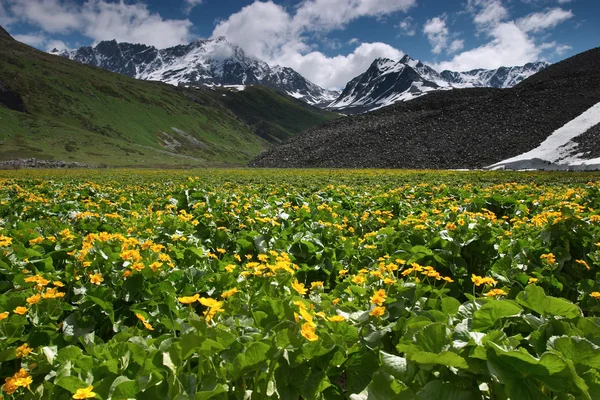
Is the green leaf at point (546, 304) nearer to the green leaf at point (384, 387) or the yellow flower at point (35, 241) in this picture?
the green leaf at point (384, 387)

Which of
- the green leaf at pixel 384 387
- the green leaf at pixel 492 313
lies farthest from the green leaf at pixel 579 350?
the green leaf at pixel 384 387

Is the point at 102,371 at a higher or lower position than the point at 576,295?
higher

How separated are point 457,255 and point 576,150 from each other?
166 ft

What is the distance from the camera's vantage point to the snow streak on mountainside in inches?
1631

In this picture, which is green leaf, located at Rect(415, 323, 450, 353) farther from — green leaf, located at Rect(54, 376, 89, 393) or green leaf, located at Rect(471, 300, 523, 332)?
green leaf, located at Rect(54, 376, 89, 393)

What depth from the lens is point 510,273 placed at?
14.9 ft

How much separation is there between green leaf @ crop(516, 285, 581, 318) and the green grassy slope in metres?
122

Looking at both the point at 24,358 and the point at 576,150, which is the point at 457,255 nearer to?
the point at 24,358

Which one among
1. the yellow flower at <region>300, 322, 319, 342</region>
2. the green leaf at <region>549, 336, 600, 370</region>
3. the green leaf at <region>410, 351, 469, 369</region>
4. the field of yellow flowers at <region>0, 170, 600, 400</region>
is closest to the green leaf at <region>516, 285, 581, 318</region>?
the field of yellow flowers at <region>0, 170, 600, 400</region>

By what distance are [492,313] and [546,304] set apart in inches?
19.6

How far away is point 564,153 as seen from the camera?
148ft

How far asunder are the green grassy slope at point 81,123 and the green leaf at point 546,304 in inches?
4786

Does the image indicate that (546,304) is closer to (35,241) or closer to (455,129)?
(35,241)

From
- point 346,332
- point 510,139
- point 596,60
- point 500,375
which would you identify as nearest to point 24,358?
point 346,332
